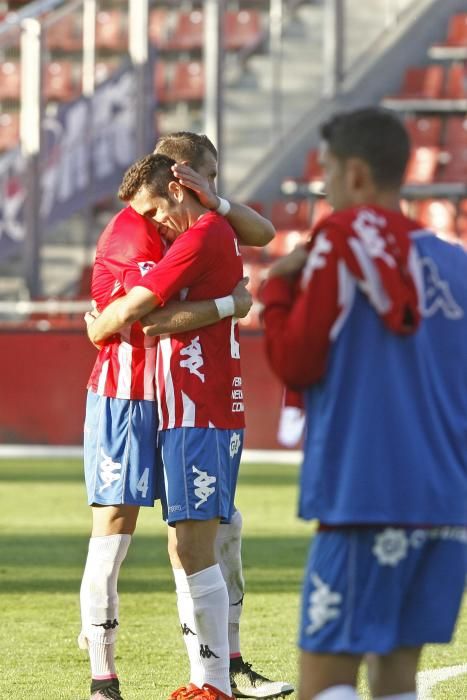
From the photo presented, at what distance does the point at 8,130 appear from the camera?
23.4 meters

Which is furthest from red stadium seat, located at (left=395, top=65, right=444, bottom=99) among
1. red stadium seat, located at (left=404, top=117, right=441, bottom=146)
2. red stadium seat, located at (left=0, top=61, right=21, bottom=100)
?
red stadium seat, located at (left=0, top=61, right=21, bottom=100)

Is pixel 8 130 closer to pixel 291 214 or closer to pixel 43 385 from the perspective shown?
pixel 291 214

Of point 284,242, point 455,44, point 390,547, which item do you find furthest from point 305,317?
point 455,44

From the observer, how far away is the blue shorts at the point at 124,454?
5445mm

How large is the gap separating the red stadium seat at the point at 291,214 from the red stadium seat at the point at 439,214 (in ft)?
4.88

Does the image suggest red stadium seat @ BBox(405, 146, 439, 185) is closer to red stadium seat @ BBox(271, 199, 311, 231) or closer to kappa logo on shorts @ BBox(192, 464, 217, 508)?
red stadium seat @ BBox(271, 199, 311, 231)

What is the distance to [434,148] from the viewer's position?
69.1 feet

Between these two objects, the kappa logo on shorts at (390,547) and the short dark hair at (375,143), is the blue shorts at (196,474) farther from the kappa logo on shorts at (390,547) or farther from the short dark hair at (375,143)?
the short dark hair at (375,143)

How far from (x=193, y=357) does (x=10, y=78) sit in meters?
17.1

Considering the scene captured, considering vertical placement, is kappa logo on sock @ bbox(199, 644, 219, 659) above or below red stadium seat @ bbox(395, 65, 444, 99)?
above

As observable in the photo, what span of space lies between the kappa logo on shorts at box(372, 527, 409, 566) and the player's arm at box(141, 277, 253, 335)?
1.71 metres

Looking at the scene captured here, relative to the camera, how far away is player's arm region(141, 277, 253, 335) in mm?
5270

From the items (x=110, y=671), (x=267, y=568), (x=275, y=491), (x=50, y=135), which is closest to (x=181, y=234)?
(x=110, y=671)

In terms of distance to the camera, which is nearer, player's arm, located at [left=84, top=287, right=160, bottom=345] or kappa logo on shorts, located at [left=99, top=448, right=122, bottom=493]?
player's arm, located at [left=84, top=287, right=160, bottom=345]
